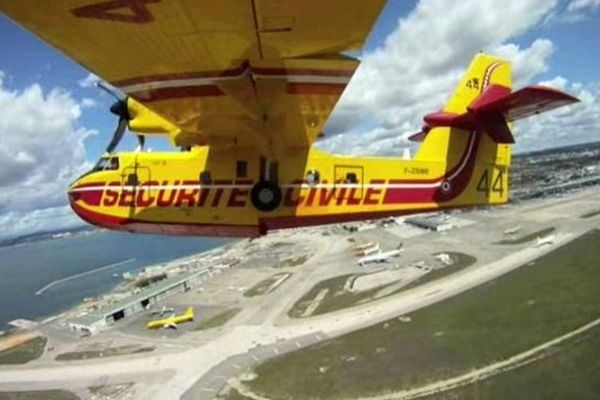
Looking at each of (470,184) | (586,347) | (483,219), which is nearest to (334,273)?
(586,347)

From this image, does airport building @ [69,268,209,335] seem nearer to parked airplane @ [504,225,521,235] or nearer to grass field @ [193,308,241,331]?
grass field @ [193,308,241,331]

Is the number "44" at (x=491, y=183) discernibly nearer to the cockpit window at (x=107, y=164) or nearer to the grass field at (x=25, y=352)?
the cockpit window at (x=107, y=164)

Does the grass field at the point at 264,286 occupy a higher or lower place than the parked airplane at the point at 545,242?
lower

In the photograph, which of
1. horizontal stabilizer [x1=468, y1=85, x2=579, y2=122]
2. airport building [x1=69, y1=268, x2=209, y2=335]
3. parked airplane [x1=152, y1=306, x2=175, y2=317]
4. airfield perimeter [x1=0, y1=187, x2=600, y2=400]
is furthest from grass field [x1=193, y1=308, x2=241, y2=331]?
horizontal stabilizer [x1=468, y1=85, x2=579, y2=122]

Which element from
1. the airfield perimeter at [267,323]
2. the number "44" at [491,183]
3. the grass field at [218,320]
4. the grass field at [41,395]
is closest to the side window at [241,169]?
the number "44" at [491,183]

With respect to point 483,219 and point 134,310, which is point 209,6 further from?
point 483,219

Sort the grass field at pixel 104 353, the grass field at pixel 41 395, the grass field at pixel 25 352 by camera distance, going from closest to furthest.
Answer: the grass field at pixel 41 395
the grass field at pixel 104 353
the grass field at pixel 25 352
